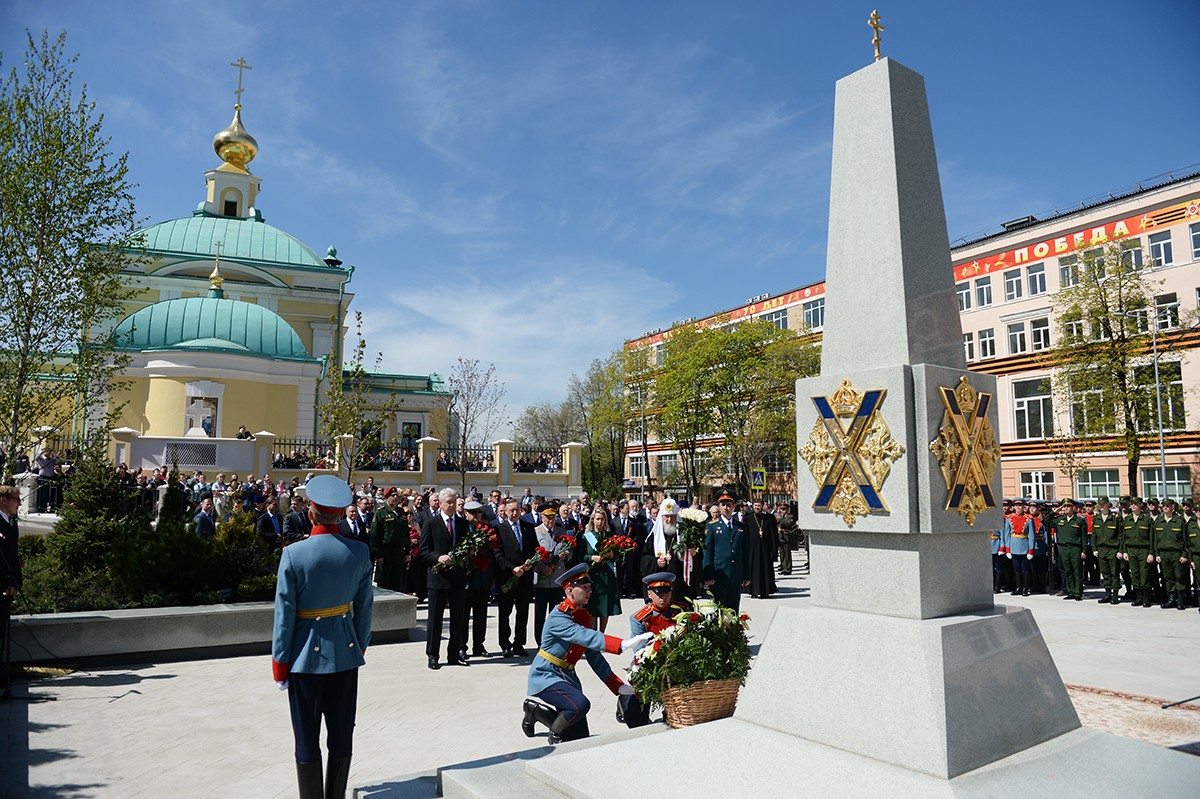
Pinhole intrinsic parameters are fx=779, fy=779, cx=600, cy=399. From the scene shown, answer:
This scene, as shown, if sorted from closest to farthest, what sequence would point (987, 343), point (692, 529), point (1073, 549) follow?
point (692, 529) < point (1073, 549) < point (987, 343)

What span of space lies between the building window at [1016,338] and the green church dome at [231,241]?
130ft

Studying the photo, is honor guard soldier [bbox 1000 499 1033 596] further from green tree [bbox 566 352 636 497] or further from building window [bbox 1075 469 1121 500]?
green tree [bbox 566 352 636 497]

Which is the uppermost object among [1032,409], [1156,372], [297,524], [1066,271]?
[1066,271]

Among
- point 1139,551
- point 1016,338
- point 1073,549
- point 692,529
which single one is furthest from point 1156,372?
point 692,529

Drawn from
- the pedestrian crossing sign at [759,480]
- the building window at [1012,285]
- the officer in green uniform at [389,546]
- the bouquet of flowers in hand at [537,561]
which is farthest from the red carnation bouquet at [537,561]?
the building window at [1012,285]

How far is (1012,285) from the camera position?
4278 cm

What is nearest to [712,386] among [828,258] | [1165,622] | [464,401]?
[464,401]

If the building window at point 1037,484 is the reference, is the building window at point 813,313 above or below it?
above

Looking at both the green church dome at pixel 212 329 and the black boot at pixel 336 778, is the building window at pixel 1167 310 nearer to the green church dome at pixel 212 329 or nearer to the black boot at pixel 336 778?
the green church dome at pixel 212 329

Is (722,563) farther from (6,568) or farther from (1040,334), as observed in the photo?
(1040,334)

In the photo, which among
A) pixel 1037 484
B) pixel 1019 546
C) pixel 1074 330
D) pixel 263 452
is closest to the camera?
pixel 1019 546

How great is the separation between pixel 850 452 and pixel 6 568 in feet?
26.5

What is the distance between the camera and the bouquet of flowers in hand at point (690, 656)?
5340 millimetres

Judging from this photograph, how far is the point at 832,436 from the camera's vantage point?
17.1 feet
